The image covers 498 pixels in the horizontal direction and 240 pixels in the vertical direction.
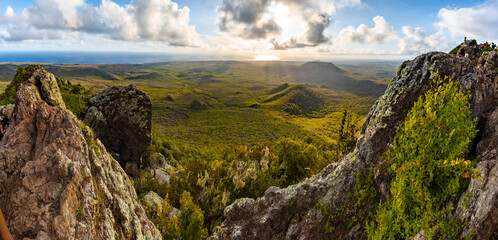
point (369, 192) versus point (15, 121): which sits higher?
point (15, 121)

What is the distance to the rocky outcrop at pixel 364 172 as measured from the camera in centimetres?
1171

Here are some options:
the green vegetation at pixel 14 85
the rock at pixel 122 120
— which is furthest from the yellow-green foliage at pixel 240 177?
the green vegetation at pixel 14 85

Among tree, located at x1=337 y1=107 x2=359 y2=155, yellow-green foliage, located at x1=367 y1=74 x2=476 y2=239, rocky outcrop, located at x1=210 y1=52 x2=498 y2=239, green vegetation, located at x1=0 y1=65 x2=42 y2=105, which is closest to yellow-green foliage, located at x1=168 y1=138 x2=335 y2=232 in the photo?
tree, located at x1=337 y1=107 x2=359 y2=155

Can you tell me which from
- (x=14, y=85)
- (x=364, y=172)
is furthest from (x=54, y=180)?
(x=14, y=85)

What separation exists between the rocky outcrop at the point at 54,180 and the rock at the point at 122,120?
1569 centimetres

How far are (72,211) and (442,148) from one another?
16.4m

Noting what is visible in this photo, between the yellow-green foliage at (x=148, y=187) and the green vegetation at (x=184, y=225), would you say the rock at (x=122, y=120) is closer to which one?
the yellow-green foliage at (x=148, y=187)

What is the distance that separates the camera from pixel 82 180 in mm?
9688

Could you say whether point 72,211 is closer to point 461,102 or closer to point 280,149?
point 461,102

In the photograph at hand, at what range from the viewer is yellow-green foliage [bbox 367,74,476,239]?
984 centimetres

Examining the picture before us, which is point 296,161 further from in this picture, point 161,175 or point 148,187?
point 161,175

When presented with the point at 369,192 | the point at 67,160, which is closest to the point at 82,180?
the point at 67,160

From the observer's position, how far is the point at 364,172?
14.4m

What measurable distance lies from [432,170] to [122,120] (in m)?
30.3
